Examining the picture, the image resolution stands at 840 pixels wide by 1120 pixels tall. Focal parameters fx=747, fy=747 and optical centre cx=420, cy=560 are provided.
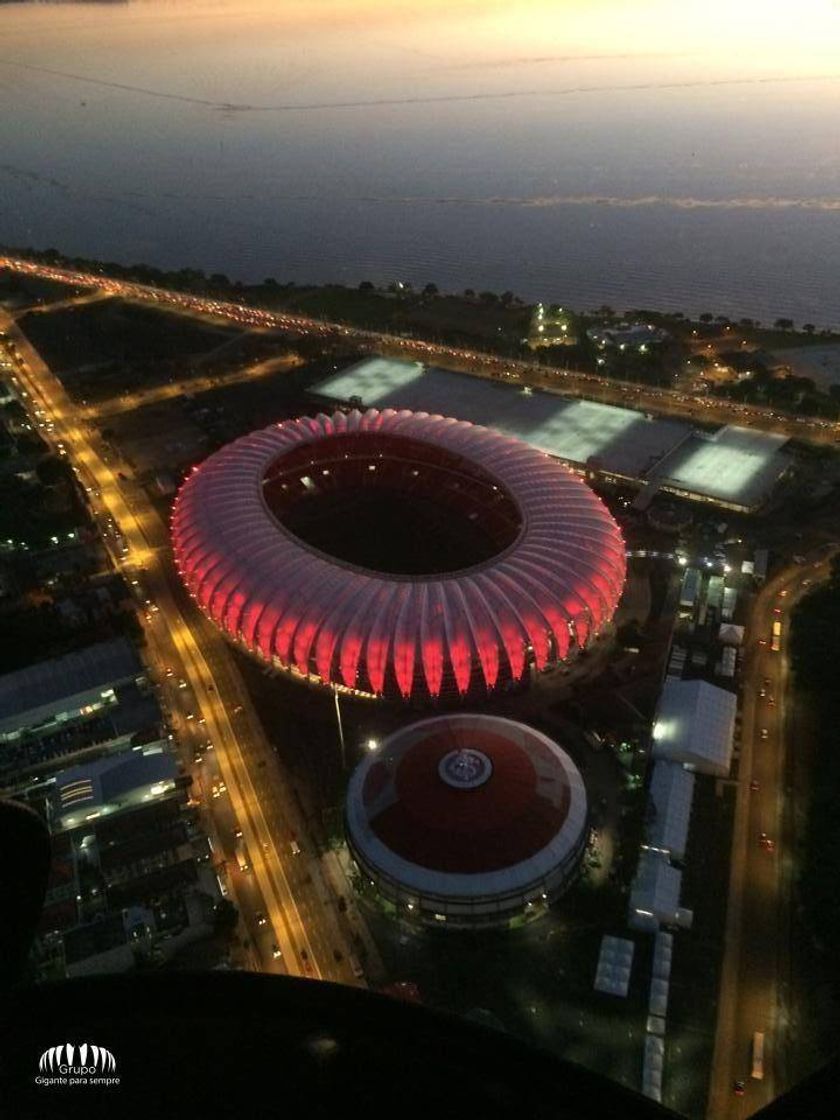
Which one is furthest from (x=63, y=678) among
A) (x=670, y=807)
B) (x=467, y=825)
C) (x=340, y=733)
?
(x=670, y=807)

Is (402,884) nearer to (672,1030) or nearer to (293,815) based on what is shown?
(293,815)

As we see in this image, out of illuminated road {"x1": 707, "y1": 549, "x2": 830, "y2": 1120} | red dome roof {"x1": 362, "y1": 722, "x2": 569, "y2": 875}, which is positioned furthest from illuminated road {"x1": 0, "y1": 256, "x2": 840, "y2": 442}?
red dome roof {"x1": 362, "y1": 722, "x2": 569, "y2": 875}

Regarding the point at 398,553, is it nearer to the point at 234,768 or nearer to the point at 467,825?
the point at 234,768

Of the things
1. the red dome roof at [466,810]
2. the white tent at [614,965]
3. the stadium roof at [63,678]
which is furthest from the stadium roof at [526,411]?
the white tent at [614,965]

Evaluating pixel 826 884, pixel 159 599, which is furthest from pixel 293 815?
pixel 826 884

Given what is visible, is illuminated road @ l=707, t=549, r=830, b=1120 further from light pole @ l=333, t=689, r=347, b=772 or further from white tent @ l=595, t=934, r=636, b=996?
light pole @ l=333, t=689, r=347, b=772

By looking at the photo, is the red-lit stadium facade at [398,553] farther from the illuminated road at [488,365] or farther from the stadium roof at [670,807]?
the illuminated road at [488,365]
